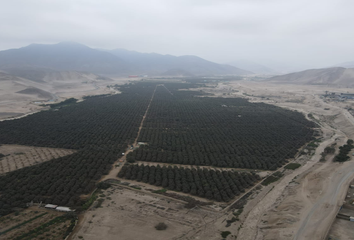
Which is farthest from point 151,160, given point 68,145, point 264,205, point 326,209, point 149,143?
point 326,209

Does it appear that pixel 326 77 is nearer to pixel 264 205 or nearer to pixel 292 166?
pixel 292 166

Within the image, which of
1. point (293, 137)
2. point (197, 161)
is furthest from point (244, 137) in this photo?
point (197, 161)

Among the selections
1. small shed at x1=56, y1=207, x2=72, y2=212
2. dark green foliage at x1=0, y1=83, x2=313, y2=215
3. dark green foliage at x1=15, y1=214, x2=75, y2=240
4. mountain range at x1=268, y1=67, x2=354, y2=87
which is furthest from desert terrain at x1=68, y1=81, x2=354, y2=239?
mountain range at x1=268, y1=67, x2=354, y2=87

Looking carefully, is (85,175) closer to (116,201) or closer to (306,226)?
(116,201)

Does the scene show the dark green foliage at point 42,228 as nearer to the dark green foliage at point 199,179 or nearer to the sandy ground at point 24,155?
the dark green foliage at point 199,179

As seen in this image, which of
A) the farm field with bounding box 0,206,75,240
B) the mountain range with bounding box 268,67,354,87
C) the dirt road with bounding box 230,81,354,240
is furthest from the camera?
the mountain range with bounding box 268,67,354,87

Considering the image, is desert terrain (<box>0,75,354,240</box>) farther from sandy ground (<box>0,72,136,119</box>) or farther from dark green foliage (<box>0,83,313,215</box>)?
sandy ground (<box>0,72,136,119</box>)
